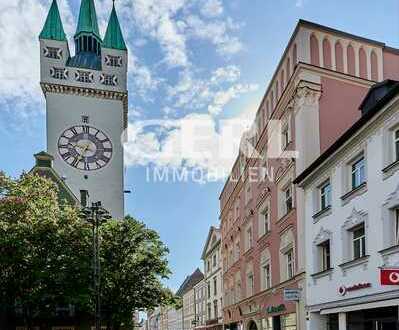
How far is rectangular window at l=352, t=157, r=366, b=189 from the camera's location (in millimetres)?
16438

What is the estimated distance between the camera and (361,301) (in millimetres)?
15305

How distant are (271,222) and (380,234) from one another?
1221 centimetres

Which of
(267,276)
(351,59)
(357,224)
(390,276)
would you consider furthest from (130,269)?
(390,276)

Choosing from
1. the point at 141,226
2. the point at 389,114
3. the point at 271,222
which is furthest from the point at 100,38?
the point at 389,114

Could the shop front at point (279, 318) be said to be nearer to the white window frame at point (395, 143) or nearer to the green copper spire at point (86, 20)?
the white window frame at point (395, 143)

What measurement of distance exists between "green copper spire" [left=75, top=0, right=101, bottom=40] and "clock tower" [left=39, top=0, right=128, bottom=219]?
11.1 ft

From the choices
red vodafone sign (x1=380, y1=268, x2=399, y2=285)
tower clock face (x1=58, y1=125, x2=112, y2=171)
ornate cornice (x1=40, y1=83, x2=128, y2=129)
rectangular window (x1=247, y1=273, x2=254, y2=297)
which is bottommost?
rectangular window (x1=247, y1=273, x2=254, y2=297)

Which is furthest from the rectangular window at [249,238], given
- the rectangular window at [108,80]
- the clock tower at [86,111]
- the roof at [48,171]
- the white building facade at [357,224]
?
the rectangular window at [108,80]

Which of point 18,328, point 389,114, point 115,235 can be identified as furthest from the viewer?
point 18,328

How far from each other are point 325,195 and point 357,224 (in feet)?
10.8

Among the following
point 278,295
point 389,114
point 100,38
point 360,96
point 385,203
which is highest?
point 100,38

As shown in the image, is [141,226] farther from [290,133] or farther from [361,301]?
[361,301]

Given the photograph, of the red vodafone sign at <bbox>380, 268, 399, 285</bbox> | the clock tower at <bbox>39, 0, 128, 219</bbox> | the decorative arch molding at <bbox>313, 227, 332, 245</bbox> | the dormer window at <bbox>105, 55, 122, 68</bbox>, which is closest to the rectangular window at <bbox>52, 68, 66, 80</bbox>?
the clock tower at <bbox>39, 0, 128, 219</bbox>

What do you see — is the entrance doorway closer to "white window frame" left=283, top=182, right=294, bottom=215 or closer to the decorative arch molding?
"white window frame" left=283, top=182, right=294, bottom=215
